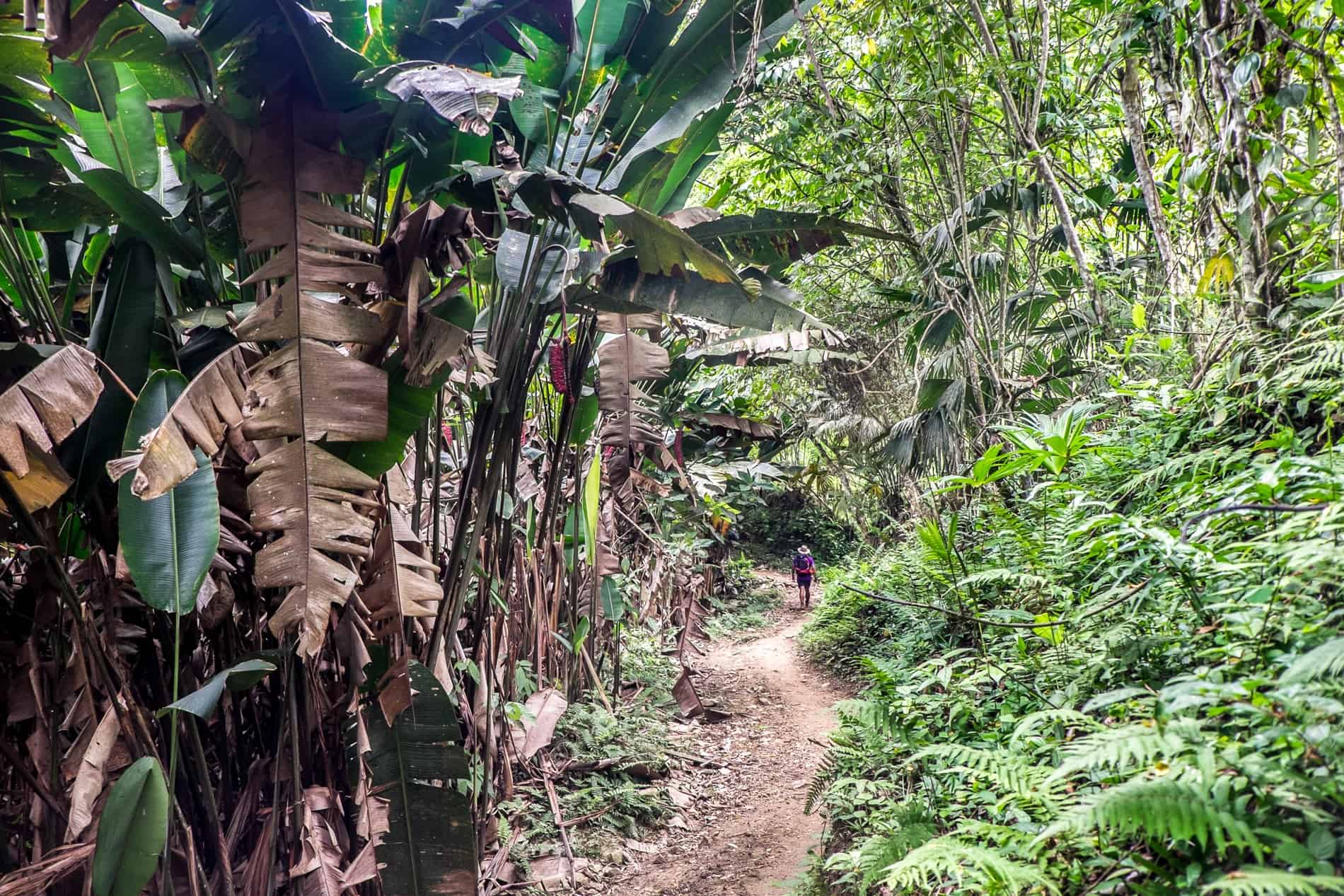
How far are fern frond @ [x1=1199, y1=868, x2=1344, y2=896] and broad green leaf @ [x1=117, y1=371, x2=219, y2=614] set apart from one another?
99.0 inches

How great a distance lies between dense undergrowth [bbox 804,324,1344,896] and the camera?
1.71 meters

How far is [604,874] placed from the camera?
4.42m

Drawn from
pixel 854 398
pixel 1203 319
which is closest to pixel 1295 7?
pixel 1203 319

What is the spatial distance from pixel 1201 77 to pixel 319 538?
4346mm

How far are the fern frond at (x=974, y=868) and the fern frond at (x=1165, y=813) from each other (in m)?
0.36

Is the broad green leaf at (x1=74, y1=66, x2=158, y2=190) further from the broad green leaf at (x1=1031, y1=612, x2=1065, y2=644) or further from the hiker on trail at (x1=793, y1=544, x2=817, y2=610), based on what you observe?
the hiker on trail at (x1=793, y1=544, x2=817, y2=610)

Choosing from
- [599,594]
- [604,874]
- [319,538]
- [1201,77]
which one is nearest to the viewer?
[319,538]

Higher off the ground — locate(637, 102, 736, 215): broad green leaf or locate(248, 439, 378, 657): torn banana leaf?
locate(637, 102, 736, 215): broad green leaf

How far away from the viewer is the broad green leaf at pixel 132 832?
7.09ft

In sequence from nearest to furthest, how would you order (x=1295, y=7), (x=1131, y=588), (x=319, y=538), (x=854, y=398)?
(x=319, y=538) < (x=1131, y=588) < (x=1295, y=7) < (x=854, y=398)

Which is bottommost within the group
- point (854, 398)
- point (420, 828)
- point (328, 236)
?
point (420, 828)

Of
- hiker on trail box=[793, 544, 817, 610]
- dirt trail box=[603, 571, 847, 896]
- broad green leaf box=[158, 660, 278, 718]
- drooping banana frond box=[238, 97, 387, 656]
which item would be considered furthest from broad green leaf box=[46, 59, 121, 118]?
hiker on trail box=[793, 544, 817, 610]

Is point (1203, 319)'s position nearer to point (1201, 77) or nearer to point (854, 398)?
point (1201, 77)

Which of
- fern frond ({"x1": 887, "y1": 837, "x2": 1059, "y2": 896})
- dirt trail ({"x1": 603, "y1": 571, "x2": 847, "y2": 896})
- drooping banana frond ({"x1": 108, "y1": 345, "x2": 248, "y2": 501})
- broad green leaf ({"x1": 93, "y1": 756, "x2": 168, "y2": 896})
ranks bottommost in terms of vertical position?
dirt trail ({"x1": 603, "y1": 571, "x2": 847, "y2": 896})
